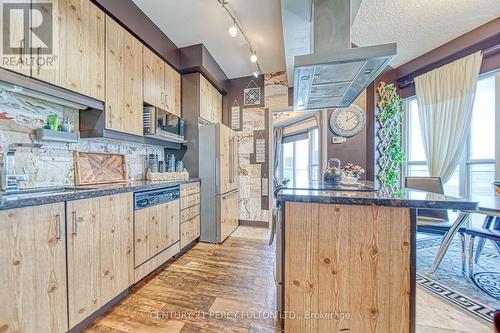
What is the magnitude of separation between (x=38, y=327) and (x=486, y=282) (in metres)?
3.69

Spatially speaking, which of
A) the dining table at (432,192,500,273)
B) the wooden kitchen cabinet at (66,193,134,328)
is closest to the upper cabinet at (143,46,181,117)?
the wooden kitchen cabinet at (66,193,134,328)

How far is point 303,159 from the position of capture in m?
6.73

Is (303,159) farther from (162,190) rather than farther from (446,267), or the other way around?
(162,190)

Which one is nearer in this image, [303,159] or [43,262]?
[43,262]

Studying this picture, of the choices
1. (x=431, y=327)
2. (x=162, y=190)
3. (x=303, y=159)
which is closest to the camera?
(x=431, y=327)

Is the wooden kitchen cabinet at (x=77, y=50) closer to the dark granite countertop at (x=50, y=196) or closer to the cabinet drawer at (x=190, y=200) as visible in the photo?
the dark granite countertop at (x=50, y=196)

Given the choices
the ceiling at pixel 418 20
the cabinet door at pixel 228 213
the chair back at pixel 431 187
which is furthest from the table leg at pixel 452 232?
the cabinet door at pixel 228 213

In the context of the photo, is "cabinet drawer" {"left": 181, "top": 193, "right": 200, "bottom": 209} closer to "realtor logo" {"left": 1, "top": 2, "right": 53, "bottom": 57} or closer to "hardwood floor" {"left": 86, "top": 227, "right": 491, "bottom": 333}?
"hardwood floor" {"left": 86, "top": 227, "right": 491, "bottom": 333}

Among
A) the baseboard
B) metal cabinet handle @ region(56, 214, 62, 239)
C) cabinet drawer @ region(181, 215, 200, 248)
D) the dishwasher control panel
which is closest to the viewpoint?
metal cabinet handle @ region(56, 214, 62, 239)

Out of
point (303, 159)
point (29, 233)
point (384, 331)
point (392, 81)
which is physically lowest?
point (384, 331)

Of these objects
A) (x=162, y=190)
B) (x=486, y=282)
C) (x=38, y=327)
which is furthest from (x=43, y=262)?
(x=486, y=282)

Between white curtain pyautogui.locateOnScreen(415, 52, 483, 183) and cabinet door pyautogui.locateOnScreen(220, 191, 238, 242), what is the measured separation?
3.31 metres

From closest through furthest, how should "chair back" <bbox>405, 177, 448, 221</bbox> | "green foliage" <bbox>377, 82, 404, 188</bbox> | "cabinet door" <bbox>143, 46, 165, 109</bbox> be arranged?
"cabinet door" <bbox>143, 46, 165, 109</bbox> → "chair back" <bbox>405, 177, 448, 221</bbox> → "green foliage" <bbox>377, 82, 404, 188</bbox>

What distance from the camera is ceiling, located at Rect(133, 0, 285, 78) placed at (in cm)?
227
